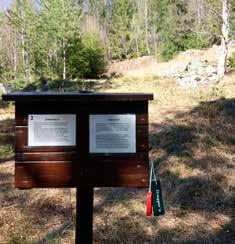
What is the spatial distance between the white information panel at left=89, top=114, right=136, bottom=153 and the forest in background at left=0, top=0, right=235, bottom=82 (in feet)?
55.8

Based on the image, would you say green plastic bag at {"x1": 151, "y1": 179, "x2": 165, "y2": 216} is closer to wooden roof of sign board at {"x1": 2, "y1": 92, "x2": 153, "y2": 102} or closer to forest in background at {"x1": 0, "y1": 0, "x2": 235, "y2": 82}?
wooden roof of sign board at {"x1": 2, "y1": 92, "x2": 153, "y2": 102}

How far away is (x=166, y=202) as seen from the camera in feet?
21.0

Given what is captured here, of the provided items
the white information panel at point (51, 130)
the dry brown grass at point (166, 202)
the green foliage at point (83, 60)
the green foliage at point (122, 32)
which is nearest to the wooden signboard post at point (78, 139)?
the white information panel at point (51, 130)

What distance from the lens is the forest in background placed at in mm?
30656

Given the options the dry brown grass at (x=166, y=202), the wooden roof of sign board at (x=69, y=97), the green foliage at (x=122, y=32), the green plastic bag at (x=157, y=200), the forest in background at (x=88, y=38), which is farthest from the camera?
the green foliage at (x=122, y=32)

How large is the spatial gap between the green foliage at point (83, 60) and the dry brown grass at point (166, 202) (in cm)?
2490

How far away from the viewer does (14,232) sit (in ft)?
17.8

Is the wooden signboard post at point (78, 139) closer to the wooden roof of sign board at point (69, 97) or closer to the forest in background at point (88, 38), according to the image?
the wooden roof of sign board at point (69, 97)

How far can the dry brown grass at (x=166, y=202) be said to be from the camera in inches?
216

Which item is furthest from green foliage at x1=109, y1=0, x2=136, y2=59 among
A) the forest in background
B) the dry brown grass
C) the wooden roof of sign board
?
the wooden roof of sign board

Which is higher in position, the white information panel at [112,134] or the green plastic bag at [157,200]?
the white information panel at [112,134]

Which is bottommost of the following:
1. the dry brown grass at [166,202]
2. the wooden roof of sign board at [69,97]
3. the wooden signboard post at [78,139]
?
the dry brown grass at [166,202]

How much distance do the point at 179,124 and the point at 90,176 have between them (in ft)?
21.1

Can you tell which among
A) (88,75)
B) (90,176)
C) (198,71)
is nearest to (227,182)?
(90,176)
